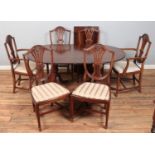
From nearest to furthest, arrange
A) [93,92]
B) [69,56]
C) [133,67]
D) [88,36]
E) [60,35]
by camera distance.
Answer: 1. [93,92]
2. [69,56]
3. [133,67]
4. [88,36]
5. [60,35]

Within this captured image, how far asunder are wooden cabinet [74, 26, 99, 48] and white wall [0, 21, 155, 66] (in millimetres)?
216

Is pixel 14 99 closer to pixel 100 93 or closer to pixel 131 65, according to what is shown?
pixel 100 93

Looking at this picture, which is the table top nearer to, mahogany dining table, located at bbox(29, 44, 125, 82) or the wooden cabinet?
mahogany dining table, located at bbox(29, 44, 125, 82)

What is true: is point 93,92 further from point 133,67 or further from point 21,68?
point 21,68

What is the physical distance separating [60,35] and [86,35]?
1.76ft

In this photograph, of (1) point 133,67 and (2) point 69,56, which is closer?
(2) point 69,56

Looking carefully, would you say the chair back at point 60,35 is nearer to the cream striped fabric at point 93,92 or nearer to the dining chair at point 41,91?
the dining chair at point 41,91

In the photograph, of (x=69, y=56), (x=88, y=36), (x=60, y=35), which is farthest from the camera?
(x=60, y=35)

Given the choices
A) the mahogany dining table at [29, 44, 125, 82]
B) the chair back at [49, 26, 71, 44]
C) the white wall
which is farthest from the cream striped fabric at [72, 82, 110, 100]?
the white wall

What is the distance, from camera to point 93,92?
2.40 m

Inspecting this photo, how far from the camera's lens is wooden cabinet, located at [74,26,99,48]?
143 inches
